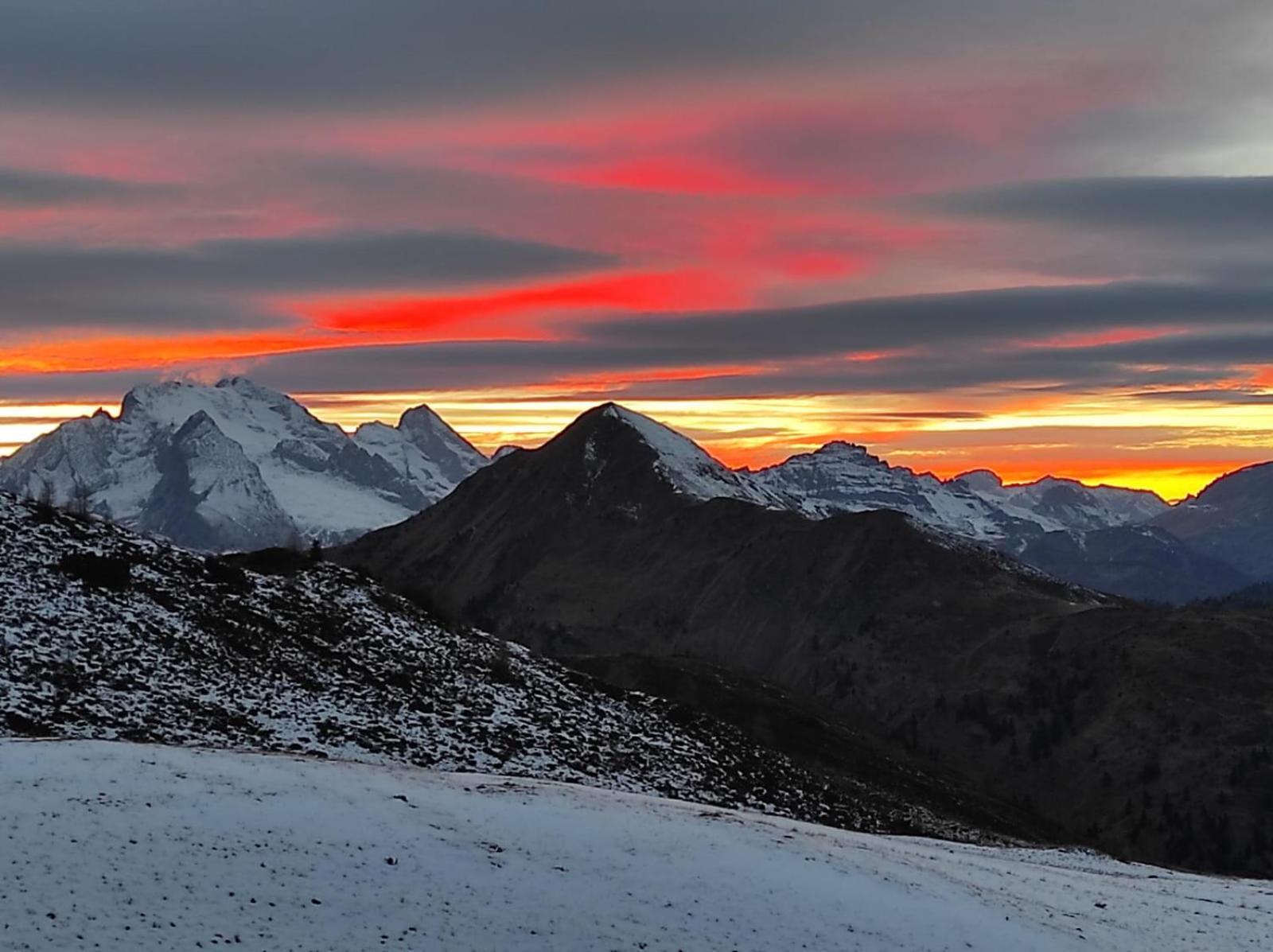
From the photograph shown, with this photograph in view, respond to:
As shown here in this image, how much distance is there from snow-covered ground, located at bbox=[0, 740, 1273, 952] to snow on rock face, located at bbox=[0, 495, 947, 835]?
8391mm

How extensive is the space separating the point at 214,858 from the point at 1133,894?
3153 cm

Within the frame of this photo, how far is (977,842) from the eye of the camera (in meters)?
63.3

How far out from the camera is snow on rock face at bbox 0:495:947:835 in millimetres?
43875

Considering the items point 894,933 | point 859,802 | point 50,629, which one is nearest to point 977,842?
point 859,802

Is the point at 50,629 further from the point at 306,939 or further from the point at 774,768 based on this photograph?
the point at 774,768

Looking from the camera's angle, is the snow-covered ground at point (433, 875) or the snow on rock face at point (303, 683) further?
the snow on rock face at point (303, 683)

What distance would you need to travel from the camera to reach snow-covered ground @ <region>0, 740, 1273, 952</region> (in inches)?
985

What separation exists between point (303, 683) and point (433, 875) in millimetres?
23366

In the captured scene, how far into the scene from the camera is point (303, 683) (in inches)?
1977

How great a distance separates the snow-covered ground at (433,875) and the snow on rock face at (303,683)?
330 inches

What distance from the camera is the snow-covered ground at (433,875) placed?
25016 mm

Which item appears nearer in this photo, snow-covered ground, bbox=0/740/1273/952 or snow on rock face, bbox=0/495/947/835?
snow-covered ground, bbox=0/740/1273/952

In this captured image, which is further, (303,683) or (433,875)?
(303,683)

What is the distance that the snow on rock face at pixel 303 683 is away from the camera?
43.9 meters
